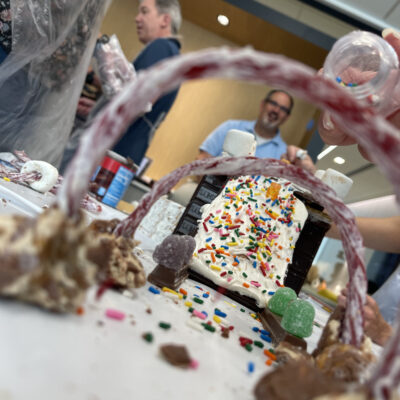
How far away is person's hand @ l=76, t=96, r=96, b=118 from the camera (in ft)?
5.72

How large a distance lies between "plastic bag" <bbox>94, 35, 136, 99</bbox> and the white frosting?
32.3 inches

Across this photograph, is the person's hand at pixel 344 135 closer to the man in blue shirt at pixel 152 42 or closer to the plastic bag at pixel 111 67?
the plastic bag at pixel 111 67

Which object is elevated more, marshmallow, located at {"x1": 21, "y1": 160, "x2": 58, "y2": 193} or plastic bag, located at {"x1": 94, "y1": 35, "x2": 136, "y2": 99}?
plastic bag, located at {"x1": 94, "y1": 35, "x2": 136, "y2": 99}

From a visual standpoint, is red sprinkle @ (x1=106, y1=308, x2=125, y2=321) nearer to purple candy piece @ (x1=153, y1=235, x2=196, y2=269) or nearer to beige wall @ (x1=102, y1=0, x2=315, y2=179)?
purple candy piece @ (x1=153, y1=235, x2=196, y2=269)

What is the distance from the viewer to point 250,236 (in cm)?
96

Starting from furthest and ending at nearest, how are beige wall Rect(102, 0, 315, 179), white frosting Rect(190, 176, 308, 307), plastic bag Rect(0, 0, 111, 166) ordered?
beige wall Rect(102, 0, 315, 179) < plastic bag Rect(0, 0, 111, 166) < white frosting Rect(190, 176, 308, 307)

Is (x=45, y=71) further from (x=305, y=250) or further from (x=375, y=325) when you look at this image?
(x=375, y=325)

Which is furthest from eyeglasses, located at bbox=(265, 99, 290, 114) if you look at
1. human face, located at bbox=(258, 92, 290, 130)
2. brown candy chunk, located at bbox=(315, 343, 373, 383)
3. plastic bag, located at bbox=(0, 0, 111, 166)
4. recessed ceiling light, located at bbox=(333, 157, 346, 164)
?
brown candy chunk, located at bbox=(315, 343, 373, 383)

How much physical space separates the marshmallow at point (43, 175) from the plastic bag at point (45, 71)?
0.92 feet

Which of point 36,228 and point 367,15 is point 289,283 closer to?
point 36,228

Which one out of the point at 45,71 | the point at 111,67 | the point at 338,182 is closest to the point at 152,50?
the point at 111,67

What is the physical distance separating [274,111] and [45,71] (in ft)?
5.89

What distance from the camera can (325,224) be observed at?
100cm

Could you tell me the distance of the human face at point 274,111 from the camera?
104 inches
